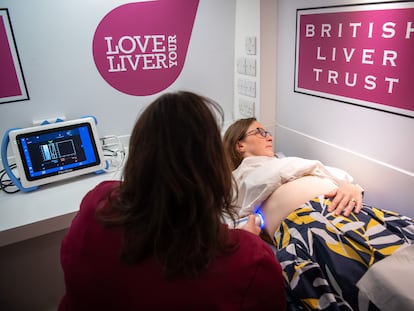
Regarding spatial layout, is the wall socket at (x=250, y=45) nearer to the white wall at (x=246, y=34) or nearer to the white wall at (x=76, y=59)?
the white wall at (x=246, y=34)

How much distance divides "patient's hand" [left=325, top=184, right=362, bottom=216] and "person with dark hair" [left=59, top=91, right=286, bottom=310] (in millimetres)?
690

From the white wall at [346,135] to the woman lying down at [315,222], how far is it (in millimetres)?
152

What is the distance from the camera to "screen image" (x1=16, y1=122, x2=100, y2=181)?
1590mm

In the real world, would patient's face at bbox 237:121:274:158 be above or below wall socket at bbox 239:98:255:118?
below

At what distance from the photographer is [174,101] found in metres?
0.77

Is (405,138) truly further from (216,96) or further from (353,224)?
(216,96)

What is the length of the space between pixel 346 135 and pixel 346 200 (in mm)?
483

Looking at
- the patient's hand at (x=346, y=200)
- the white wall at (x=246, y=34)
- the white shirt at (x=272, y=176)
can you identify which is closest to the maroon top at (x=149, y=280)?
the patient's hand at (x=346, y=200)

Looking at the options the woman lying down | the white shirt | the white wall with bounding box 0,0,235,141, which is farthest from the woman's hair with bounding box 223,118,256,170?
the white wall with bounding box 0,0,235,141

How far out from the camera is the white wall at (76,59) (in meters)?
1.78

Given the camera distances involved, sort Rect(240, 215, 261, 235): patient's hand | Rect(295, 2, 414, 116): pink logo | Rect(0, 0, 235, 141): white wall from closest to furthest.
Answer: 1. Rect(240, 215, 261, 235): patient's hand
2. Rect(295, 2, 414, 116): pink logo
3. Rect(0, 0, 235, 141): white wall

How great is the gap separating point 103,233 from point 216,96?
1.69m

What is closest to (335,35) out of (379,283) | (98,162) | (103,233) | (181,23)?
(181,23)

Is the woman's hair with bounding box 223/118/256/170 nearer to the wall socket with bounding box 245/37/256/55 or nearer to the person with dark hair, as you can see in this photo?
the wall socket with bounding box 245/37/256/55
